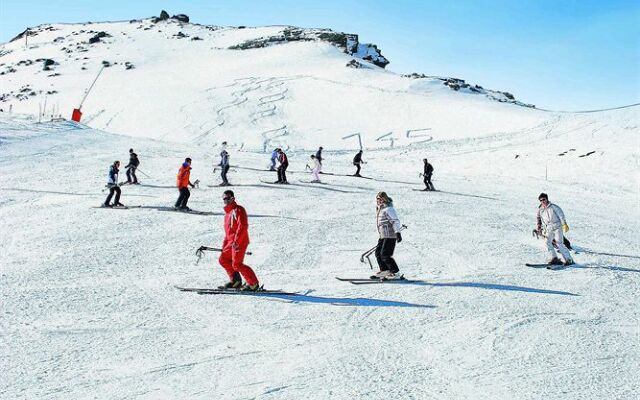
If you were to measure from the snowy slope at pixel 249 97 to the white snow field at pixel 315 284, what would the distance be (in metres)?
11.5

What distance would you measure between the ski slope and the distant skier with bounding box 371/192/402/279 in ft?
1.39

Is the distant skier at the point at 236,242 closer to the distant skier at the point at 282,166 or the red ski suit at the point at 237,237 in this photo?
the red ski suit at the point at 237,237

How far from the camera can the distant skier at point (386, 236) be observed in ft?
32.1

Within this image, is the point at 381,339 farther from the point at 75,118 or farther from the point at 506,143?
the point at 75,118

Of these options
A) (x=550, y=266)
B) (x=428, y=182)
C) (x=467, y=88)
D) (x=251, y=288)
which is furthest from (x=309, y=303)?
(x=467, y=88)

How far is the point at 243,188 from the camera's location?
20938 millimetres

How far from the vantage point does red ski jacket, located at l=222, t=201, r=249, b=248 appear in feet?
28.2

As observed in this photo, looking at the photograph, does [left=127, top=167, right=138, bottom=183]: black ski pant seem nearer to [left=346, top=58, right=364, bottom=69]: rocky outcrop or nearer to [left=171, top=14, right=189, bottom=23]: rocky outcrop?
[left=346, top=58, right=364, bottom=69]: rocky outcrop

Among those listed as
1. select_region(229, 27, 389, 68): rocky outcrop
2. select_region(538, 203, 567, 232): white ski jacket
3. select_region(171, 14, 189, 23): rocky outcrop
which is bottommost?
select_region(538, 203, 567, 232): white ski jacket

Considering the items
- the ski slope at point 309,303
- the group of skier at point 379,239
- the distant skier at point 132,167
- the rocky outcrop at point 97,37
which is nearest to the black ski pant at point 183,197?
the ski slope at point 309,303

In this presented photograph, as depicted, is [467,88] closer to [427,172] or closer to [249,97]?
[249,97]

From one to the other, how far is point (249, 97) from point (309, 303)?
47.3m

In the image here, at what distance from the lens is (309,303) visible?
335 inches

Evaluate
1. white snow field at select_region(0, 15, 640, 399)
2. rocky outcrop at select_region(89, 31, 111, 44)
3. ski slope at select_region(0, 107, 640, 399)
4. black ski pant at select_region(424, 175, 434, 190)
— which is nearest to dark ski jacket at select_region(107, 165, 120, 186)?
white snow field at select_region(0, 15, 640, 399)
